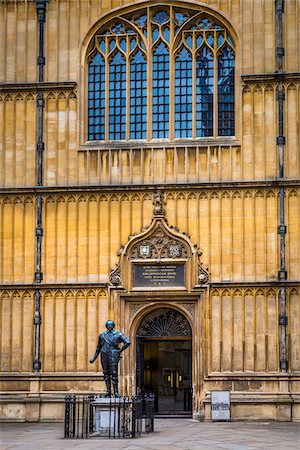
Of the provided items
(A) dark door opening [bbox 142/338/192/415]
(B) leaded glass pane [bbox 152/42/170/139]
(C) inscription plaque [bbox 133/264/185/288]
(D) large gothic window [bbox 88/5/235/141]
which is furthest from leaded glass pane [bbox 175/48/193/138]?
(A) dark door opening [bbox 142/338/192/415]

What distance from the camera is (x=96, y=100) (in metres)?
33.5

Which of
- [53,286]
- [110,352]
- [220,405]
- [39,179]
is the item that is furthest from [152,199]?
[110,352]

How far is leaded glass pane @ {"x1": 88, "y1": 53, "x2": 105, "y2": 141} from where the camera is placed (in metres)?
33.5

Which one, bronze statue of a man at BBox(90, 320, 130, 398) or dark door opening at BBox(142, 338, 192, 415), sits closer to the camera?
bronze statue of a man at BBox(90, 320, 130, 398)

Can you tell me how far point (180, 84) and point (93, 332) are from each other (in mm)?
8164

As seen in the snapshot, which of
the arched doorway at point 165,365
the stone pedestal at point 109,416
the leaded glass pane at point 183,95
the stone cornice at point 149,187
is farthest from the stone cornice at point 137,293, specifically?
the stone pedestal at point 109,416

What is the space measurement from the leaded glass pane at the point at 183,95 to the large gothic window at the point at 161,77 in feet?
0.10

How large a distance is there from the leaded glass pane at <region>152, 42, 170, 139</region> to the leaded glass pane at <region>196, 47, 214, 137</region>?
0.97m

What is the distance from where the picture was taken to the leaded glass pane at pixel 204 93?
108ft

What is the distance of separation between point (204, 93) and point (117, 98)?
2760 mm

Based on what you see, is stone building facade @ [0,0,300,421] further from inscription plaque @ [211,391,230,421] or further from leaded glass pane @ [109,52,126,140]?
inscription plaque @ [211,391,230,421]

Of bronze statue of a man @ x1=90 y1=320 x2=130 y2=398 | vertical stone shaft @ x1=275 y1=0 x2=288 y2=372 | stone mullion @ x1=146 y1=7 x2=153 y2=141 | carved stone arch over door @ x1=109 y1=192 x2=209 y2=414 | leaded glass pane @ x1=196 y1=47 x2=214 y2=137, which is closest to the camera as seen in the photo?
bronze statue of a man @ x1=90 y1=320 x2=130 y2=398

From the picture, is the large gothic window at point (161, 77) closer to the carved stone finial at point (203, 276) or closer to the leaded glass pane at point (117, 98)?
the leaded glass pane at point (117, 98)

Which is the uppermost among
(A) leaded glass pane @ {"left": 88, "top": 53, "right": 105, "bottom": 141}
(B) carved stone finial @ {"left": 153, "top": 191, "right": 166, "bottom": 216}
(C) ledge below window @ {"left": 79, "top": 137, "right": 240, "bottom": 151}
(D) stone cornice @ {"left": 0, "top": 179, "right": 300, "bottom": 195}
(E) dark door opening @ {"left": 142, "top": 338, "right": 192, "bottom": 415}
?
(A) leaded glass pane @ {"left": 88, "top": 53, "right": 105, "bottom": 141}
